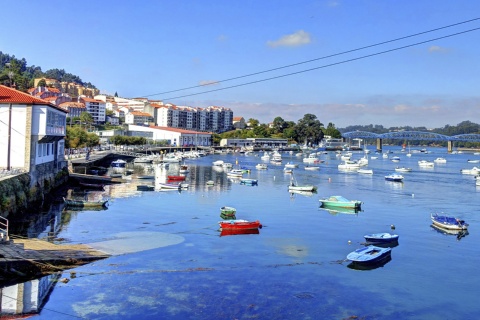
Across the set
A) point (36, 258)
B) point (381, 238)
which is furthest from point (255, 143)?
point (36, 258)

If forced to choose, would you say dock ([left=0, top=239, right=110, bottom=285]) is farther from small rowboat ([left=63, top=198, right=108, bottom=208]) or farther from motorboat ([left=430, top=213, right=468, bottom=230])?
motorboat ([left=430, top=213, right=468, bottom=230])

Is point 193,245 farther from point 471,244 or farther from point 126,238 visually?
point 471,244

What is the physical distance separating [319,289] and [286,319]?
3966 millimetres

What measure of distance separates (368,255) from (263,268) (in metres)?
5.80

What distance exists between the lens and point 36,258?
20641mm

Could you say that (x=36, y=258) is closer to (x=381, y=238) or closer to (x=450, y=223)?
(x=381, y=238)

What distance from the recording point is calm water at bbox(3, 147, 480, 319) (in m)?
18.8

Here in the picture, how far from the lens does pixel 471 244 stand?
31766 millimetres

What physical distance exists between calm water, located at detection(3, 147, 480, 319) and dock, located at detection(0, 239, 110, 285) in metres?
0.66

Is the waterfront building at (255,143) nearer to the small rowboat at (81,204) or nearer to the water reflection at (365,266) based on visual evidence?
the small rowboat at (81,204)

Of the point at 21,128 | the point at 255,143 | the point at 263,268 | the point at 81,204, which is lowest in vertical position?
the point at 263,268

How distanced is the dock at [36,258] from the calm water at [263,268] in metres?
0.66

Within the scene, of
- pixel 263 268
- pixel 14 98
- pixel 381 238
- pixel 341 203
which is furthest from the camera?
pixel 341 203

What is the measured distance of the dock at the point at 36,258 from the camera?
1955 centimetres
